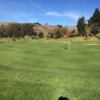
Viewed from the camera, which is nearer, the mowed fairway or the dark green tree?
the mowed fairway

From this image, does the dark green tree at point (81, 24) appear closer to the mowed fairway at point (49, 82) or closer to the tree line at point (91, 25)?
the tree line at point (91, 25)

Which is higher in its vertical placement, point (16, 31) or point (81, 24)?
point (81, 24)

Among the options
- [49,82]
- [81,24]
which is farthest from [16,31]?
[49,82]

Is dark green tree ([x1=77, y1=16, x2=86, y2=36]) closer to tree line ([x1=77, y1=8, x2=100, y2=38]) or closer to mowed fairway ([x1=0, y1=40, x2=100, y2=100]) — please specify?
Result: tree line ([x1=77, y1=8, x2=100, y2=38])

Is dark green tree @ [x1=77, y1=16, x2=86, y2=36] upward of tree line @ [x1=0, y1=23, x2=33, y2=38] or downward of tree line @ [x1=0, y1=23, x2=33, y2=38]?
upward

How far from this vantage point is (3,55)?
21344 mm

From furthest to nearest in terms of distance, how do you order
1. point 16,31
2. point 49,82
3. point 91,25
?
point 16,31 < point 91,25 < point 49,82

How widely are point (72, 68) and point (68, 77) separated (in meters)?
3.31

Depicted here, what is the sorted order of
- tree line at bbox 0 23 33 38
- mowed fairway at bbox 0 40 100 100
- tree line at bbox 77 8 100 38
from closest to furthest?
mowed fairway at bbox 0 40 100 100
tree line at bbox 77 8 100 38
tree line at bbox 0 23 33 38

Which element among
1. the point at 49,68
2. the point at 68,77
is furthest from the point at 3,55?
the point at 68,77

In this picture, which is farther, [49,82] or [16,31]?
[16,31]

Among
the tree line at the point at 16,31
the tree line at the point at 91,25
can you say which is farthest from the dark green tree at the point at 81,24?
the tree line at the point at 16,31

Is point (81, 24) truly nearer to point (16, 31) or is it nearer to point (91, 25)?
point (91, 25)

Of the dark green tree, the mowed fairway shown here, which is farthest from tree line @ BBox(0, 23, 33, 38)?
the mowed fairway
